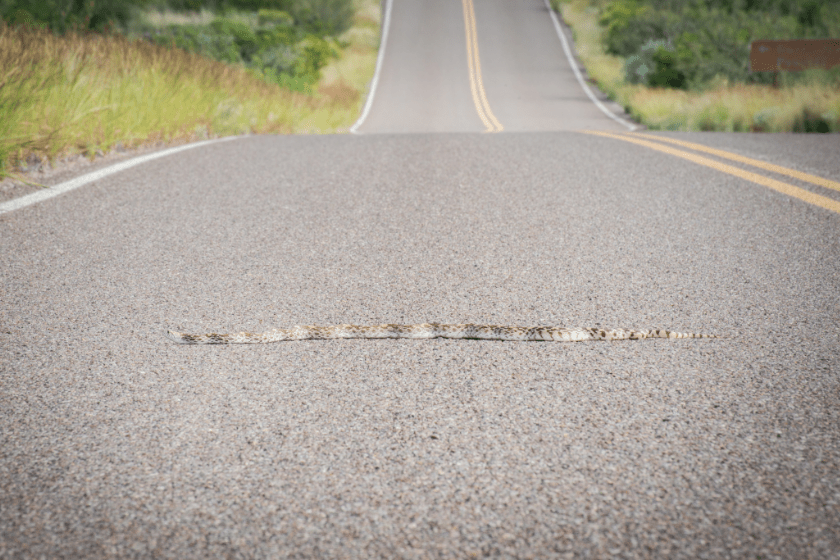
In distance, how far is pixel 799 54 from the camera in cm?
1484

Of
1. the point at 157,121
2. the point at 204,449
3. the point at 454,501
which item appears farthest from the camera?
the point at 157,121

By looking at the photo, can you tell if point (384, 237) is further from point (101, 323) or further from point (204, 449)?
point (204, 449)

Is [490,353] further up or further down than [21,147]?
further down

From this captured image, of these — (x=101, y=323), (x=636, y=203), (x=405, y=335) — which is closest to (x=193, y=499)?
(x=405, y=335)

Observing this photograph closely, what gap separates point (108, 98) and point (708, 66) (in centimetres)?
1969

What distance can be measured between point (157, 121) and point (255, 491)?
6.42m

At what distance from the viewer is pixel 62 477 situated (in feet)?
5.33

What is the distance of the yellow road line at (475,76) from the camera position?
19.9 meters

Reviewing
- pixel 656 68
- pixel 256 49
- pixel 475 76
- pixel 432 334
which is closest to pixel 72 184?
pixel 432 334

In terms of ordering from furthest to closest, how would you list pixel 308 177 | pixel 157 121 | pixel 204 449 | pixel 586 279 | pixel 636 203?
pixel 157 121 < pixel 308 177 < pixel 636 203 < pixel 586 279 < pixel 204 449

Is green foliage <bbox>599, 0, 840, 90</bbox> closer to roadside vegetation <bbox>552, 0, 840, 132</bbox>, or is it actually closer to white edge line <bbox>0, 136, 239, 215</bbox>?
roadside vegetation <bbox>552, 0, 840, 132</bbox>

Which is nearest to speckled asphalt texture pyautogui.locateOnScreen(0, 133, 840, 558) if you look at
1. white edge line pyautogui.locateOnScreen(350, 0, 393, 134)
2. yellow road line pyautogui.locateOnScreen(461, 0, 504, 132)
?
white edge line pyautogui.locateOnScreen(350, 0, 393, 134)

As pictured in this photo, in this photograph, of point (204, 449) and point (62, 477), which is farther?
point (204, 449)

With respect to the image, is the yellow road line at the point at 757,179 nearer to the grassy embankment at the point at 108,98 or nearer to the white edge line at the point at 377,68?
the grassy embankment at the point at 108,98
